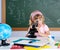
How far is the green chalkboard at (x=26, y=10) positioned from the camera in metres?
3.26

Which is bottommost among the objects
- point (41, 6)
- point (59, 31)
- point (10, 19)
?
point (59, 31)

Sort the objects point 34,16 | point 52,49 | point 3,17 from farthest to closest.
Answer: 1. point 3,17
2. point 34,16
3. point 52,49

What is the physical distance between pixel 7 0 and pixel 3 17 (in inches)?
15.6

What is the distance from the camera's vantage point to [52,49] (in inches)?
48.4

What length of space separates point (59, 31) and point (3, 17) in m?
1.30

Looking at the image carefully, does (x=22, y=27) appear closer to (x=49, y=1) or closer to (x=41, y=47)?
(x=49, y=1)

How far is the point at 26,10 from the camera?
129 inches

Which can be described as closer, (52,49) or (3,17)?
(52,49)

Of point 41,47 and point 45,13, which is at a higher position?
point 45,13

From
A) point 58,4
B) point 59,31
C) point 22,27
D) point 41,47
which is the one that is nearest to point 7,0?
point 22,27

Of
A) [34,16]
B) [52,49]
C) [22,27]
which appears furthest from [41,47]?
[22,27]

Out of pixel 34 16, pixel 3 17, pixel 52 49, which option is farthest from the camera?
pixel 3 17

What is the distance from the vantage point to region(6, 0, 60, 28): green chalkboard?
3.26 metres

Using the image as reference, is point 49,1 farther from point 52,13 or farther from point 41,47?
point 41,47
